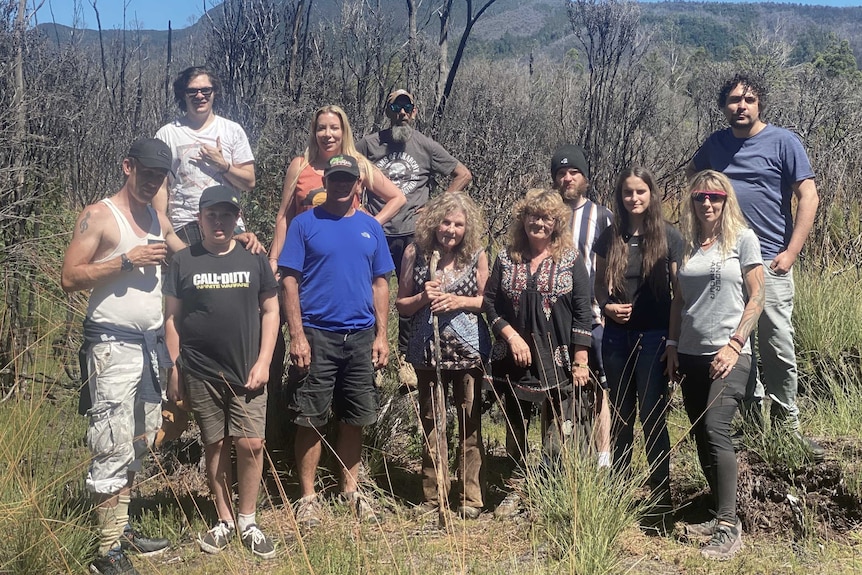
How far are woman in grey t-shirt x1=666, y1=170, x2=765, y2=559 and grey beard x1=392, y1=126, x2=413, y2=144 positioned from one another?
2.03 meters

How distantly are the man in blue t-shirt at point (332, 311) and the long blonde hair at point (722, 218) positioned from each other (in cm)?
158

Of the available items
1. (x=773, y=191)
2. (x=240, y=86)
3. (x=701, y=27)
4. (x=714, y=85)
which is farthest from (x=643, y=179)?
(x=701, y=27)

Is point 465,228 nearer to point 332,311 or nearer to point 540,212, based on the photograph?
point 540,212

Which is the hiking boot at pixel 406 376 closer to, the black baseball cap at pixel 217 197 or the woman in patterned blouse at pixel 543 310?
the woman in patterned blouse at pixel 543 310

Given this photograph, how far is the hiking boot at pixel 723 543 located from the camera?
12.2 ft

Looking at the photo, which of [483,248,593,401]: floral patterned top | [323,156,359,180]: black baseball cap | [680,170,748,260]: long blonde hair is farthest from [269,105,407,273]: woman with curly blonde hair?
[680,170,748,260]: long blonde hair

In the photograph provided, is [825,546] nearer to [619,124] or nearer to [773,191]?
[773,191]

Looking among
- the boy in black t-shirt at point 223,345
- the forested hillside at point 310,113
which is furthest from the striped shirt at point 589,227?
the forested hillside at point 310,113

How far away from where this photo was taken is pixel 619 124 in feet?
30.1

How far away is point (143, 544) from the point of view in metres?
3.77

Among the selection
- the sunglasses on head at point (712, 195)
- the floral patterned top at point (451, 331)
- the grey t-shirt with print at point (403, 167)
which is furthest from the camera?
the grey t-shirt with print at point (403, 167)

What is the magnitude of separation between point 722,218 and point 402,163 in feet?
7.14

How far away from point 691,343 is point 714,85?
12.1m

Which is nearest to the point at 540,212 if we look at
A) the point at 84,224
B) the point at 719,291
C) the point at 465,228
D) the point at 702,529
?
the point at 465,228
